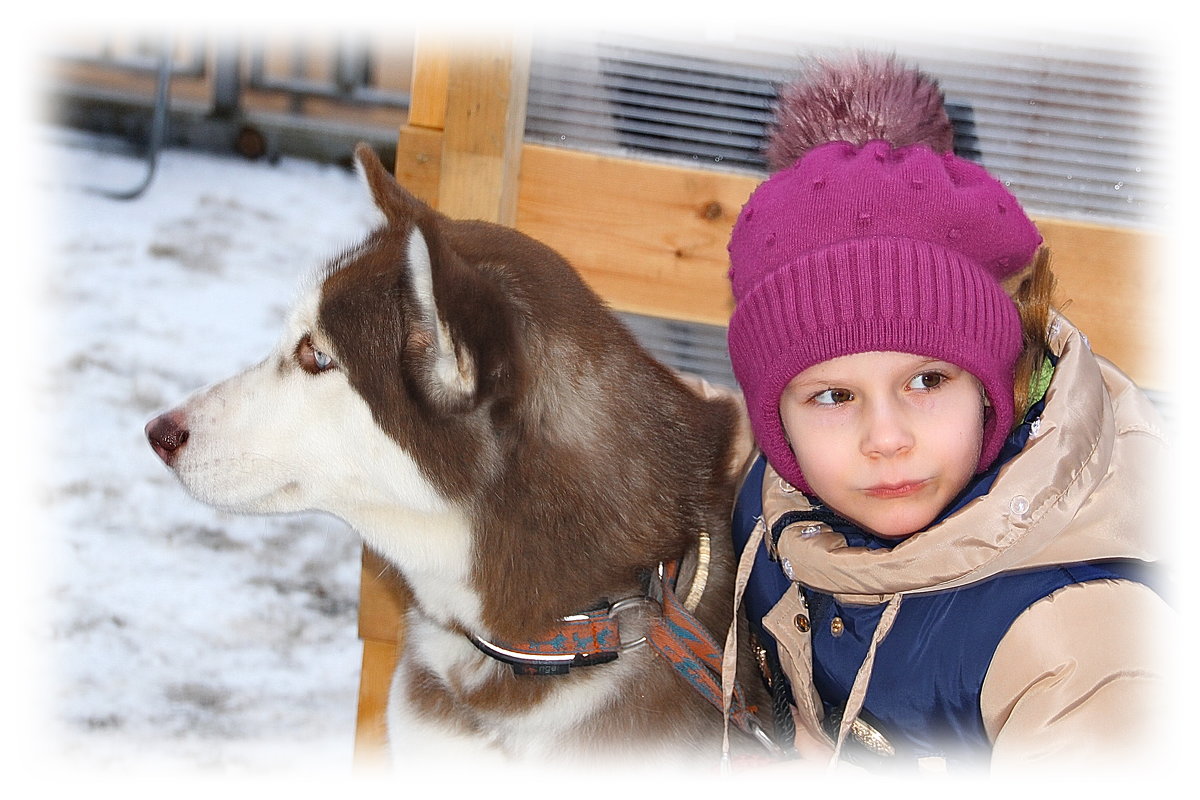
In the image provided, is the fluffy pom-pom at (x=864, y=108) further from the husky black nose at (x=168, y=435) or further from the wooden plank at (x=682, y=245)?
the husky black nose at (x=168, y=435)

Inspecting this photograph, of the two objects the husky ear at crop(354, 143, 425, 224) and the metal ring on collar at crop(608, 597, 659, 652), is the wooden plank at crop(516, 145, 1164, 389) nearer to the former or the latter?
the husky ear at crop(354, 143, 425, 224)

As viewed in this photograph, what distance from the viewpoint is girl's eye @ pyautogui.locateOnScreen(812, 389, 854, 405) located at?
1.80 m

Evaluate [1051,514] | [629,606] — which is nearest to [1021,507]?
[1051,514]

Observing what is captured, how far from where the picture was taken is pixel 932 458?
1.70 meters

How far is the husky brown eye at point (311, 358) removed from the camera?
1.94 m

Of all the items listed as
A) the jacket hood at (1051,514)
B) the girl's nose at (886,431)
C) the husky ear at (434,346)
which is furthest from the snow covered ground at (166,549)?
the jacket hood at (1051,514)

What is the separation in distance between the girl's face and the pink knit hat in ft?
0.16

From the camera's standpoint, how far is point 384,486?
1925 mm

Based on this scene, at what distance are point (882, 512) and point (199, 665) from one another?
2.20m

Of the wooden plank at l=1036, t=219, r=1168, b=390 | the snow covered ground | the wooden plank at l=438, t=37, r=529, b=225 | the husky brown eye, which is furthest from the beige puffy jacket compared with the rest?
the snow covered ground

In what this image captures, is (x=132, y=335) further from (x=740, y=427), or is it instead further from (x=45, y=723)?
(x=740, y=427)

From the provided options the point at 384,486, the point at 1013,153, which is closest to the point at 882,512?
the point at 384,486

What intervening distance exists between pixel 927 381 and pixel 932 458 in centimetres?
15

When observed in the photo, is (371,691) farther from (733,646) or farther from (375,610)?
(733,646)
